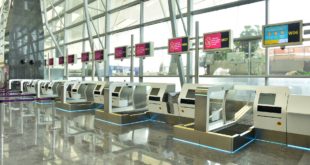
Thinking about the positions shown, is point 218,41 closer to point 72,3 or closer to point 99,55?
point 99,55

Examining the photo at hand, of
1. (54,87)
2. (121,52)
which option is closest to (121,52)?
(121,52)

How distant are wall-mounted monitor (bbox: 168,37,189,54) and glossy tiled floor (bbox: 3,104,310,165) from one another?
246cm

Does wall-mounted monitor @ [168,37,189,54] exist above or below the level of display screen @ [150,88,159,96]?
above

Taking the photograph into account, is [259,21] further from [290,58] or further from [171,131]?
[171,131]

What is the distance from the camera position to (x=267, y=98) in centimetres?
480

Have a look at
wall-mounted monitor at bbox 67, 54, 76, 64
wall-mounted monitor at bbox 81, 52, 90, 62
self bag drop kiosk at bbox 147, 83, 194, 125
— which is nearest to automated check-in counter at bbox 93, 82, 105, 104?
self bag drop kiosk at bbox 147, 83, 194, 125

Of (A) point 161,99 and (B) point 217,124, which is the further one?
(A) point 161,99

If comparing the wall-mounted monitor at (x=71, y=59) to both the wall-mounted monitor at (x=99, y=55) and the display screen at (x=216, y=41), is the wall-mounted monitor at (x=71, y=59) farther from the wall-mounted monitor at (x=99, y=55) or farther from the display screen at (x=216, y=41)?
the display screen at (x=216, y=41)

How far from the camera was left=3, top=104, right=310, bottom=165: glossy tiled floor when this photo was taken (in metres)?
3.69

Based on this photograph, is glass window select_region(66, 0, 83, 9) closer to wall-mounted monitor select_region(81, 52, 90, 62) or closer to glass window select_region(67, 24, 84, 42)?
glass window select_region(67, 24, 84, 42)

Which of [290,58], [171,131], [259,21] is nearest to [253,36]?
[259,21]

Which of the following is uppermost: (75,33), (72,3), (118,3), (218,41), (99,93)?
(72,3)

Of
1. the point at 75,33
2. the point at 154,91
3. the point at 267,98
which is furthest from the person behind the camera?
the point at 75,33

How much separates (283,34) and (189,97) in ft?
7.34
